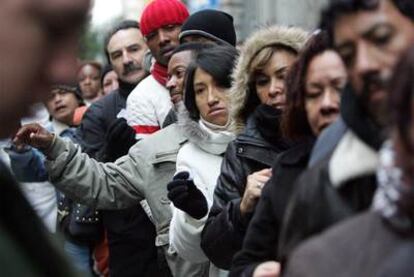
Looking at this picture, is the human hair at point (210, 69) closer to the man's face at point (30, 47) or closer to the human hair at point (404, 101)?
the human hair at point (404, 101)

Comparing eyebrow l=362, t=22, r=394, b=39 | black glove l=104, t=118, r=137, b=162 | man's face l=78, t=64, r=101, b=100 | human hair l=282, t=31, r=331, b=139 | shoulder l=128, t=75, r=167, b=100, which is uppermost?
eyebrow l=362, t=22, r=394, b=39

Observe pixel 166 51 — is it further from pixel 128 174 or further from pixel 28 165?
pixel 28 165

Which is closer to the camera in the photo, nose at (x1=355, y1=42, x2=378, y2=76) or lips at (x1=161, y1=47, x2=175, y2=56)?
nose at (x1=355, y1=42, x2=378, y2=76)

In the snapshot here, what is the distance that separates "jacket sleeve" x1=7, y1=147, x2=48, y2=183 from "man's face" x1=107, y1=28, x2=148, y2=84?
831 millimetres

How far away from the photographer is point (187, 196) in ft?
19.1

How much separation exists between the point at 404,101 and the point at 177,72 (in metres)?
4.61

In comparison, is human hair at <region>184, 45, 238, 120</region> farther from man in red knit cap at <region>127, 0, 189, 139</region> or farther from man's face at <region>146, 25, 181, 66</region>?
man's face at <region>146, 25, 181, 66</region>

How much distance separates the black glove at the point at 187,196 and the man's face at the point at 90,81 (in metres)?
6.64

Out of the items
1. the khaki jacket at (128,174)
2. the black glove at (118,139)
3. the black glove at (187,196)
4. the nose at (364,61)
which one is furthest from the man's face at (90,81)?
the nose at (364,61)

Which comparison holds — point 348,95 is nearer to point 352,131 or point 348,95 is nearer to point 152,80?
point 352,131

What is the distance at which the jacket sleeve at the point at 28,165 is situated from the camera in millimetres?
8922

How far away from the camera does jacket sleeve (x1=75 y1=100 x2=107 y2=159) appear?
8445 mm

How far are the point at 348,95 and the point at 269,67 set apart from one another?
2.44 meters

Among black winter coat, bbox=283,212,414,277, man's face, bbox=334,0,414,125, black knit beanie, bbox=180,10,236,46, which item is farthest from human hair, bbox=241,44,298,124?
black winter coat, bbox=283,212,414,277
